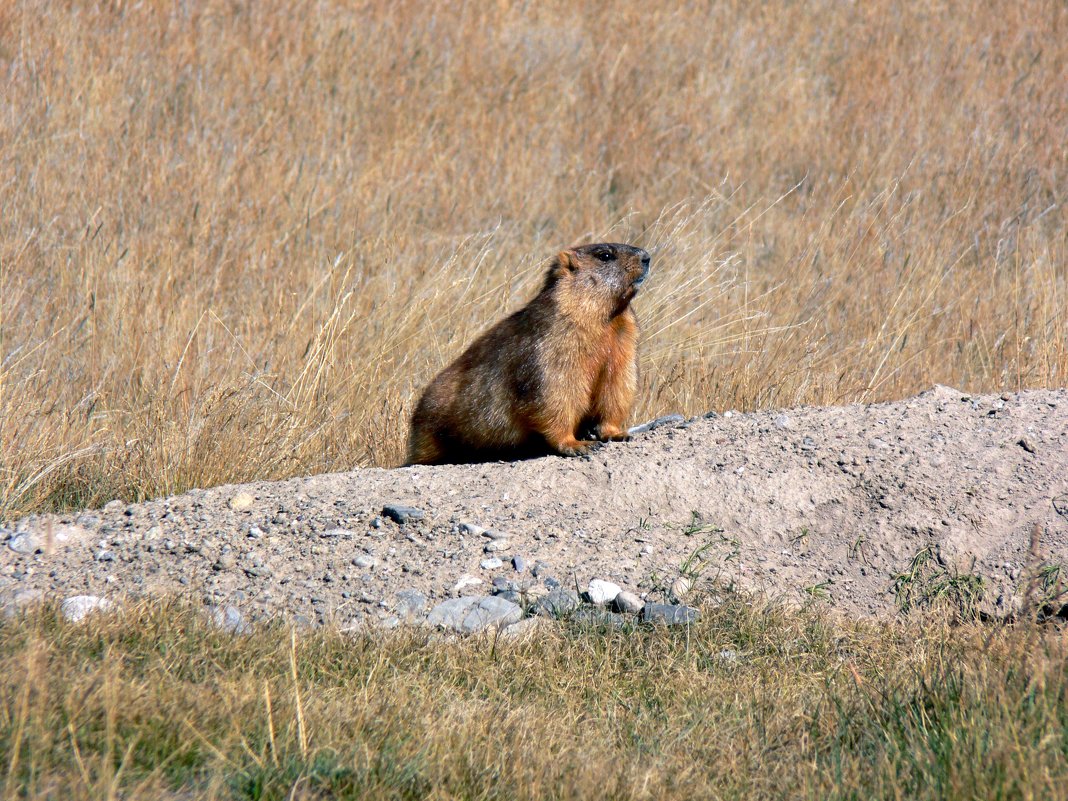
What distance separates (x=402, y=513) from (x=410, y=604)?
0.63 meters

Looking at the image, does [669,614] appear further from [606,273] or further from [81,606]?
[81,606]

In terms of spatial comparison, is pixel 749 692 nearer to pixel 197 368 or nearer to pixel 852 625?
pixel 852 625

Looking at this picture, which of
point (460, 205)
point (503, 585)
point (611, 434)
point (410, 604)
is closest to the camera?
point (410, 604)

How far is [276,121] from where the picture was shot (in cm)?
1063

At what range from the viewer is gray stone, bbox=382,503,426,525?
16.4 feet

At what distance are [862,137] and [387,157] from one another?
15.8 feet

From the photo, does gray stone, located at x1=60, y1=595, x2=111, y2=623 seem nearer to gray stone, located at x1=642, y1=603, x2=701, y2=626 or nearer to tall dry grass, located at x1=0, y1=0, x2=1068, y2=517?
tall dry grass, located at x1=0, y1=0, x2=1068, y2=517

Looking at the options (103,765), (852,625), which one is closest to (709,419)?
(852,625)

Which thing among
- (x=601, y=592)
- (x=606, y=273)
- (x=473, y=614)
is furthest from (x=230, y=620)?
(x=606, y=273)

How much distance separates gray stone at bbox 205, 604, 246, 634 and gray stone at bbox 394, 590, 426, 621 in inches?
23.5

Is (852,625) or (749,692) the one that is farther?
(852,625)

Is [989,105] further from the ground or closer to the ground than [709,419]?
further from the ground

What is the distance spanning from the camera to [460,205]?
10164 millimetres

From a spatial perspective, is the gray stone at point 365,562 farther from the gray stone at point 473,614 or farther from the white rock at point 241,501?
the white rock at point 241,501
